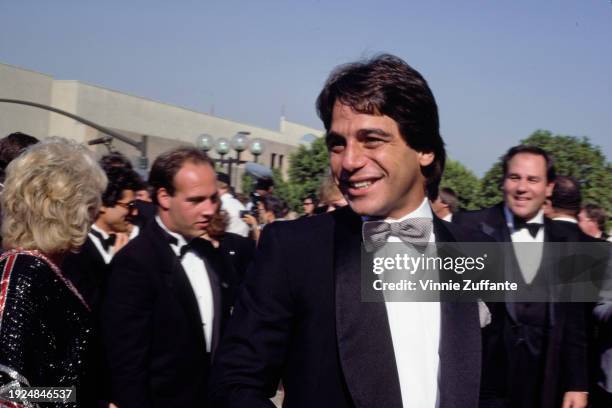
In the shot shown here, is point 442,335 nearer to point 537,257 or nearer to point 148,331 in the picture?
point 148,331

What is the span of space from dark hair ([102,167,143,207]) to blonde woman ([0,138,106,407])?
1951 mm

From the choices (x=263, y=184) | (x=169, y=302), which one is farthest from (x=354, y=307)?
(x=263, y=184)

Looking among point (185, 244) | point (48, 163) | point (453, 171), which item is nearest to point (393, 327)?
point (48, 163)

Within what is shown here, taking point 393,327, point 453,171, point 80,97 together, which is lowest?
point 393,327

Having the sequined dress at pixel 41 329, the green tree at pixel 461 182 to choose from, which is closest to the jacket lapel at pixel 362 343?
the sequined dress at pixel 41 329

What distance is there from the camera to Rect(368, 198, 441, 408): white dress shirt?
2.19 metres

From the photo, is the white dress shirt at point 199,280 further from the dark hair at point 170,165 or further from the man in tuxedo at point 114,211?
the man in tuxedo at point 114,211

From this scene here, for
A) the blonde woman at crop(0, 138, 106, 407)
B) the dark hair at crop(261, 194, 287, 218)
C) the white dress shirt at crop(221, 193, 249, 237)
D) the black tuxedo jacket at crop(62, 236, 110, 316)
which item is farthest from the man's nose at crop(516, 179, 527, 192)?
the dark hair at crop(261, 194, 287, 218)

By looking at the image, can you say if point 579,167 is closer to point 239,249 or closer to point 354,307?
point 239,249

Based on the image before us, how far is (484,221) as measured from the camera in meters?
4.79

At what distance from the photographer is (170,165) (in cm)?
408

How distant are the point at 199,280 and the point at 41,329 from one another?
1393 mm

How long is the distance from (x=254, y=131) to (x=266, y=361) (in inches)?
2011

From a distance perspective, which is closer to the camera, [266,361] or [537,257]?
[266,361]
